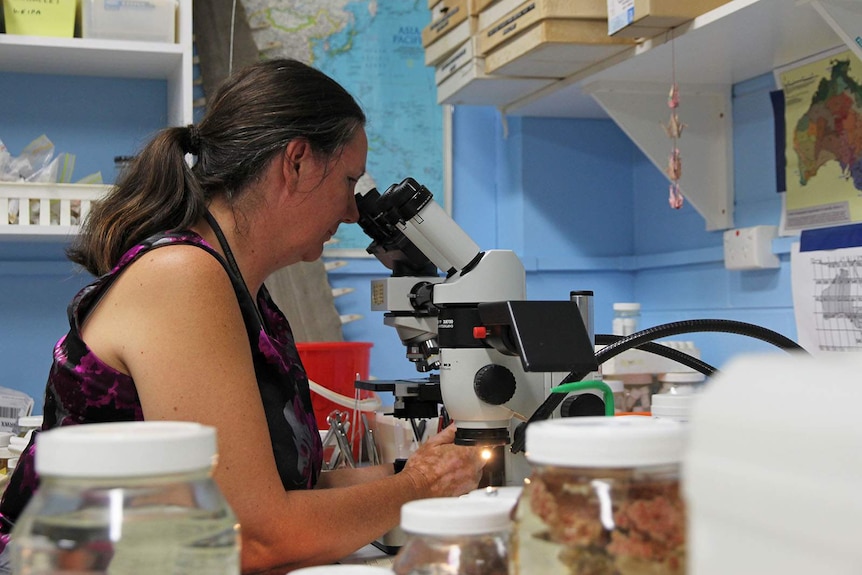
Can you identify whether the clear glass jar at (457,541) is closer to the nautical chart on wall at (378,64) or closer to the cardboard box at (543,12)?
the cardboard box at (543,12)

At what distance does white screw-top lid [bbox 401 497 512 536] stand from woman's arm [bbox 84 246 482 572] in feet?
1.74

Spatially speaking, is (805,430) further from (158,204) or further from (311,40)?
(311,40)

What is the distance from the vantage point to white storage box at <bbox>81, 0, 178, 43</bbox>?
84.8 inches

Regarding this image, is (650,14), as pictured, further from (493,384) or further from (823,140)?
(493,384)

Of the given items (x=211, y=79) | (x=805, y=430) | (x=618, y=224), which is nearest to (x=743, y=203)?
(x=618, y=224)

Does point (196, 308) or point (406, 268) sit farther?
point (406, 268)

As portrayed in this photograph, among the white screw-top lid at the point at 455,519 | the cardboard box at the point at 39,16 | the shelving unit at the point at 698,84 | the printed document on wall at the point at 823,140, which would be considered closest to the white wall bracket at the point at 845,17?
the shelving unit at the point at 698,84

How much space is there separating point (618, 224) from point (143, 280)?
74.2 inches

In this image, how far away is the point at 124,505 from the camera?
474 millimetres

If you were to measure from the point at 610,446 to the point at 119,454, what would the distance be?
0.25 metres

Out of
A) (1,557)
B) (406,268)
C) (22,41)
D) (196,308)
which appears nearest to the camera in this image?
(196,308)

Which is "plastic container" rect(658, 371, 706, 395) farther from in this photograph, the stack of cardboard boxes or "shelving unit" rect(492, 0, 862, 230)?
the stack of cardboard boxes

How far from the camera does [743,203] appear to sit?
84.7 inches

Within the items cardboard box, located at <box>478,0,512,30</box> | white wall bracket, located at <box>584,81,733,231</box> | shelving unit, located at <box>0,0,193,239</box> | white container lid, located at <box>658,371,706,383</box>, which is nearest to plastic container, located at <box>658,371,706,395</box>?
white container lid, located at <box>658,371,706,383</box>
